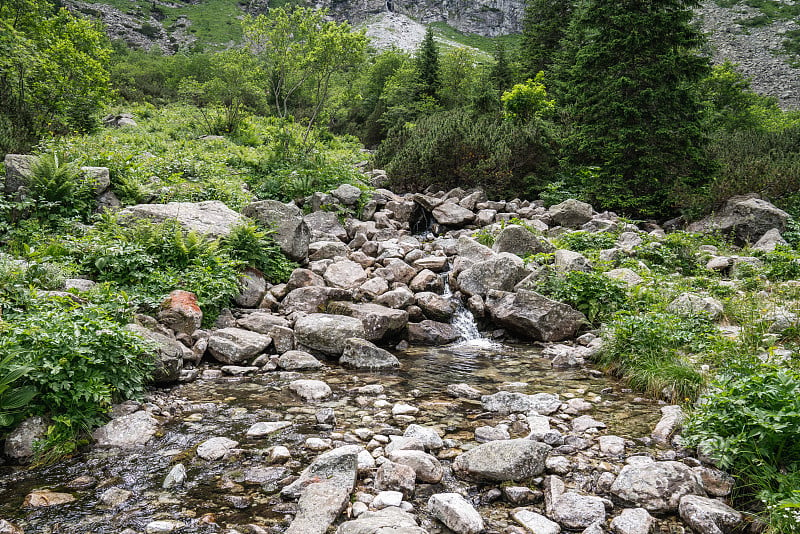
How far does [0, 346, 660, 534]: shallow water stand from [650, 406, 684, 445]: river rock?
156 millimetres

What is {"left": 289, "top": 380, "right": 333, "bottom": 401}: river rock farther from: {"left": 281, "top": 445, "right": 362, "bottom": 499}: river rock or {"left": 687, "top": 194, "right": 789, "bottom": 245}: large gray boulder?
{"left": 687, "top": 194, "right": 789, "bottom": 245}: large gray boulder

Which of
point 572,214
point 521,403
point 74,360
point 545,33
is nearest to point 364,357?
point 521,403

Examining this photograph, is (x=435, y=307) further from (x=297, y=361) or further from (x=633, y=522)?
(x=633, y=522)

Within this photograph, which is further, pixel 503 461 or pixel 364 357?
pixel 364 357

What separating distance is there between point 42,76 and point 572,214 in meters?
A: 18.6

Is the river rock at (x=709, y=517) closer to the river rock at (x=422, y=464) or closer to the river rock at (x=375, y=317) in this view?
the river rock at (x=422, y=464)

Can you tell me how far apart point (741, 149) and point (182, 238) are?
19.4 meters

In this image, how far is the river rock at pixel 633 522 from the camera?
112 inches

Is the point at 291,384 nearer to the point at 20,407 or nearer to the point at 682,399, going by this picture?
the point at 20,407

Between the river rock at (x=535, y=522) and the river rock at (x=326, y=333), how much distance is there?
4.30 meters

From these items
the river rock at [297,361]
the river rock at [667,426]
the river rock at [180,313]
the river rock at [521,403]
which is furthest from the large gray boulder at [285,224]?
the river rock at [667,426]

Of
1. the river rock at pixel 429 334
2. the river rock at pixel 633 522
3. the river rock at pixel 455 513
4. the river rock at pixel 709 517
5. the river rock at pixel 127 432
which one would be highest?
the river rock at pixel 709 517

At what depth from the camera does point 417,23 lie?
124188 millimetres

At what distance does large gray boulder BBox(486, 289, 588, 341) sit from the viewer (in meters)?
8.12
